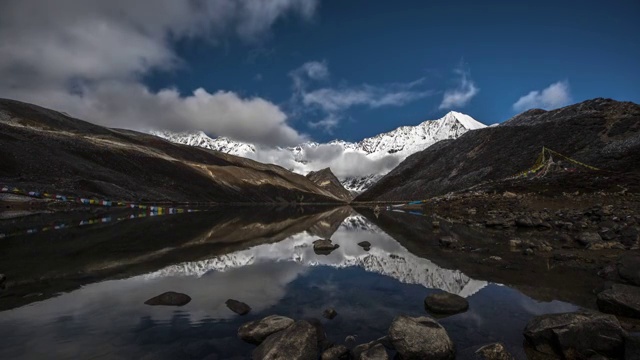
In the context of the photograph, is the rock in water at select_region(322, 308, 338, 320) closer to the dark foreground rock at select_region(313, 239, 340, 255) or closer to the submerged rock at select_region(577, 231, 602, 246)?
the dark foreground rock at select_region(313, 239, 340, 255)

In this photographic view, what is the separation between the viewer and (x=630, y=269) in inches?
601

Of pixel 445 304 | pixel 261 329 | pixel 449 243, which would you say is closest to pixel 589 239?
pixel 449 243

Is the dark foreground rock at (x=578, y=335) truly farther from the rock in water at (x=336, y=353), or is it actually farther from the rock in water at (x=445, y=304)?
the rock in water at (x=336, y=353)

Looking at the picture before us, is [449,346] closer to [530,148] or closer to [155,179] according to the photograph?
[530,148]

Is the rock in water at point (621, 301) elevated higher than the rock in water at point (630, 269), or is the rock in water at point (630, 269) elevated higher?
the rock in water at point (630, 269)

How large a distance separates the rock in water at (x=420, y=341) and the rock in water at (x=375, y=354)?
0.71m

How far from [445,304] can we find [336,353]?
620cm

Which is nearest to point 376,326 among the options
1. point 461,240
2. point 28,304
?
point 28,304

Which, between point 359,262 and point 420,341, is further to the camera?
point 359,262

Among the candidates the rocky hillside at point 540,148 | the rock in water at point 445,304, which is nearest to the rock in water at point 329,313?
the rock in water at point 445,304

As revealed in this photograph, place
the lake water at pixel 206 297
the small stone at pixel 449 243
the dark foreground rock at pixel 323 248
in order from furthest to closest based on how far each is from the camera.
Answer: the dark foreground rock at pixel 323 248
the small stone at pixel 449 243
the lake water at pixel 206 297

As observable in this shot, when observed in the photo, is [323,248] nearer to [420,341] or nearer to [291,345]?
[420,341]

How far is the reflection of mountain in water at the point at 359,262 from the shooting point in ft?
60.6

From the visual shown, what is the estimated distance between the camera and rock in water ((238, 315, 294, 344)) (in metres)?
10.8
